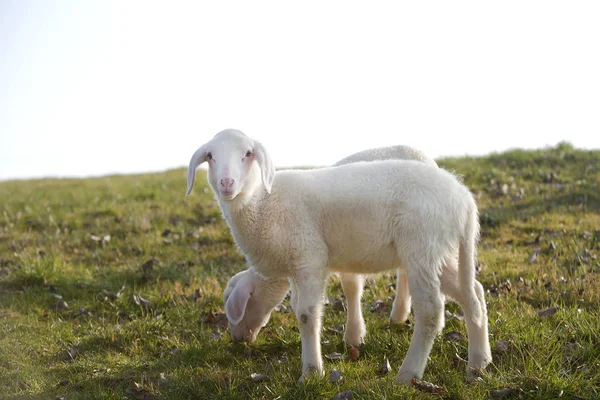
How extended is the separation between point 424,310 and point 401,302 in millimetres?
1268

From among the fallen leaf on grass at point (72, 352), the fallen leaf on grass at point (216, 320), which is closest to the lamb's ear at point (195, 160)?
the fallen leaf on grass at point (216, 320)

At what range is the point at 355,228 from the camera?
473cm

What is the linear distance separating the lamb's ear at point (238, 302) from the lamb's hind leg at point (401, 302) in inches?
55.3

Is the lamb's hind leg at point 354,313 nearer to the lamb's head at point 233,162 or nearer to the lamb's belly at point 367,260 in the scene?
the lamb's belly at point 367,260

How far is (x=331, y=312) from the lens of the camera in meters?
6.28

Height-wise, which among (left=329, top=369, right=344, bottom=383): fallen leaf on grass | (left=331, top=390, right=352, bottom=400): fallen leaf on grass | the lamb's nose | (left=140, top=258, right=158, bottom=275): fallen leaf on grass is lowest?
(left=331, top=390, right=352, bottom=400): fallen leaf on grass

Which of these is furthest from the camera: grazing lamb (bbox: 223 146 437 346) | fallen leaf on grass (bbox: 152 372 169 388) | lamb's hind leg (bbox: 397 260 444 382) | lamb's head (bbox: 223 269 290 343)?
lamb's head (bbox: 223 269 290 343)

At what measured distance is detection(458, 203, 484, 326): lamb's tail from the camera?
4.66 meters

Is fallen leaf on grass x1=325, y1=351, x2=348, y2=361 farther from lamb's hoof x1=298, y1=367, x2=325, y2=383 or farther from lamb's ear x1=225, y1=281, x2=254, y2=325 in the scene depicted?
lamb's ear x1=225, y1=281, x2=254, y2=325

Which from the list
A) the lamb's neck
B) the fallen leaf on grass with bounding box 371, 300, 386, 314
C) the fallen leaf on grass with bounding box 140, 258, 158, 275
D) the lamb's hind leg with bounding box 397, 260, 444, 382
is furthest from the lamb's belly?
the fallen leaf on grass with bounding box 140, 258, 158, 275

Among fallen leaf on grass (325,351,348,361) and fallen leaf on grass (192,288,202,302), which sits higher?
fallen leaf on grass (192,288,202,302)

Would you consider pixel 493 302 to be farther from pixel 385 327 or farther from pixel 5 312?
pixel 5 312

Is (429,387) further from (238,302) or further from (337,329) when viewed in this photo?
(238,302)

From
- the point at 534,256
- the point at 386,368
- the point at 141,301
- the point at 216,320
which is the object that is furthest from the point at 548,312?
the point at 141,301
